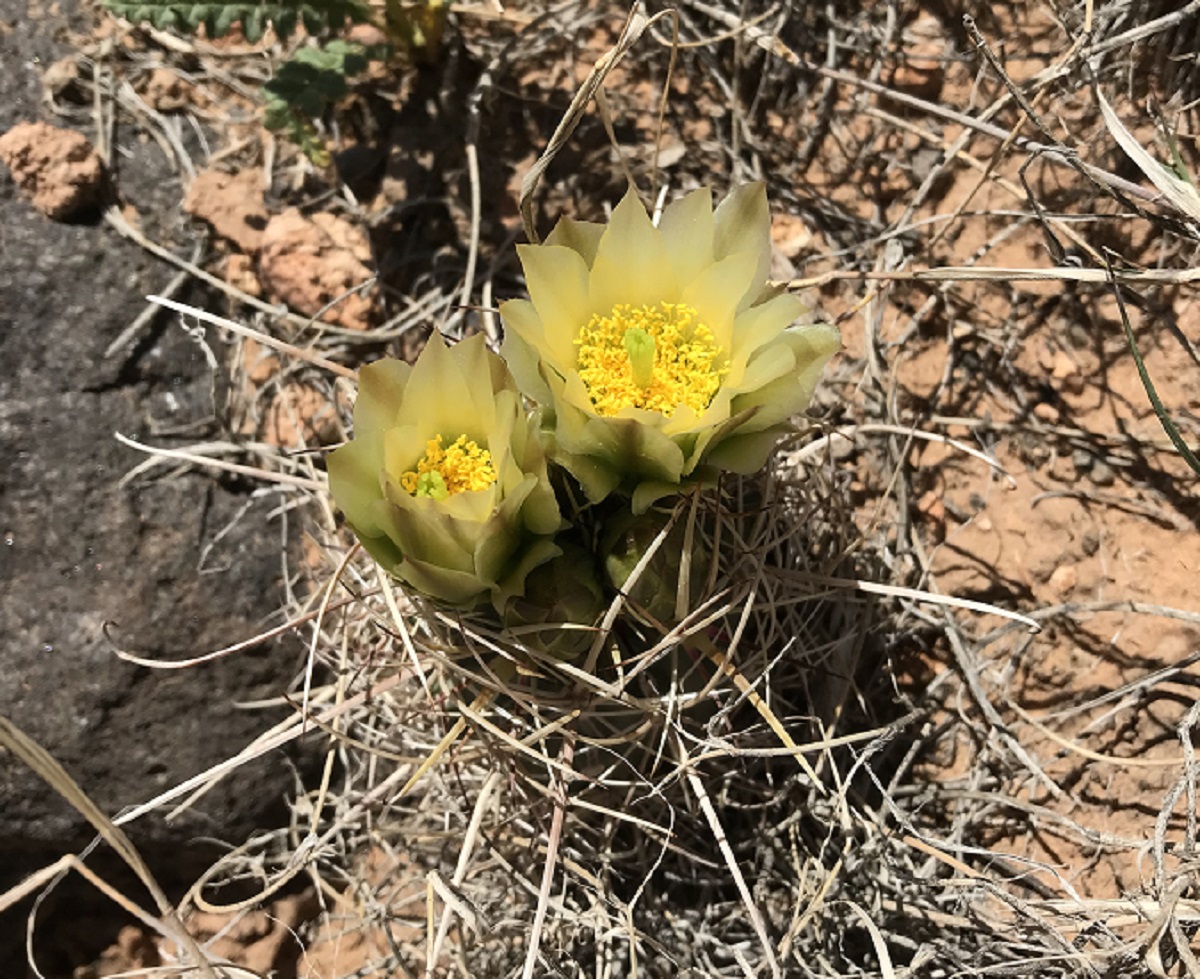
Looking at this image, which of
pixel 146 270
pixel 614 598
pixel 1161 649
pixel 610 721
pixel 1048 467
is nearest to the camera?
pixel 614 598

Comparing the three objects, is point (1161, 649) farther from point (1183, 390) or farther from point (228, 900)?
point (228, 900)

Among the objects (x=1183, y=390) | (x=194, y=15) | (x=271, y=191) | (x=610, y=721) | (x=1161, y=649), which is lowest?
(x=610, y=721)

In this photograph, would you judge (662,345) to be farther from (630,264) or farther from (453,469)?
(453,469)

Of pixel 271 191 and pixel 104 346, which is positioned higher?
pixel 271 191

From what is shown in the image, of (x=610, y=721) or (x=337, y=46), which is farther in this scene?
(x=337, y=46)

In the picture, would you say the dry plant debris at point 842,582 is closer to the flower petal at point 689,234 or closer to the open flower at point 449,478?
the open flower at point 449,478

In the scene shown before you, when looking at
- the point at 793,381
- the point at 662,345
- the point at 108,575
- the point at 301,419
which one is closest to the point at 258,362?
the point at 301,419

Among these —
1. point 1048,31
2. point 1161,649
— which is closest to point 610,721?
point 1161,649

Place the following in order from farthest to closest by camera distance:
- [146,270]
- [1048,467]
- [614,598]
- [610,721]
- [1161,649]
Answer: [146,270] → [1048,467] → [1161,649] → [610,721] → [614,598]
